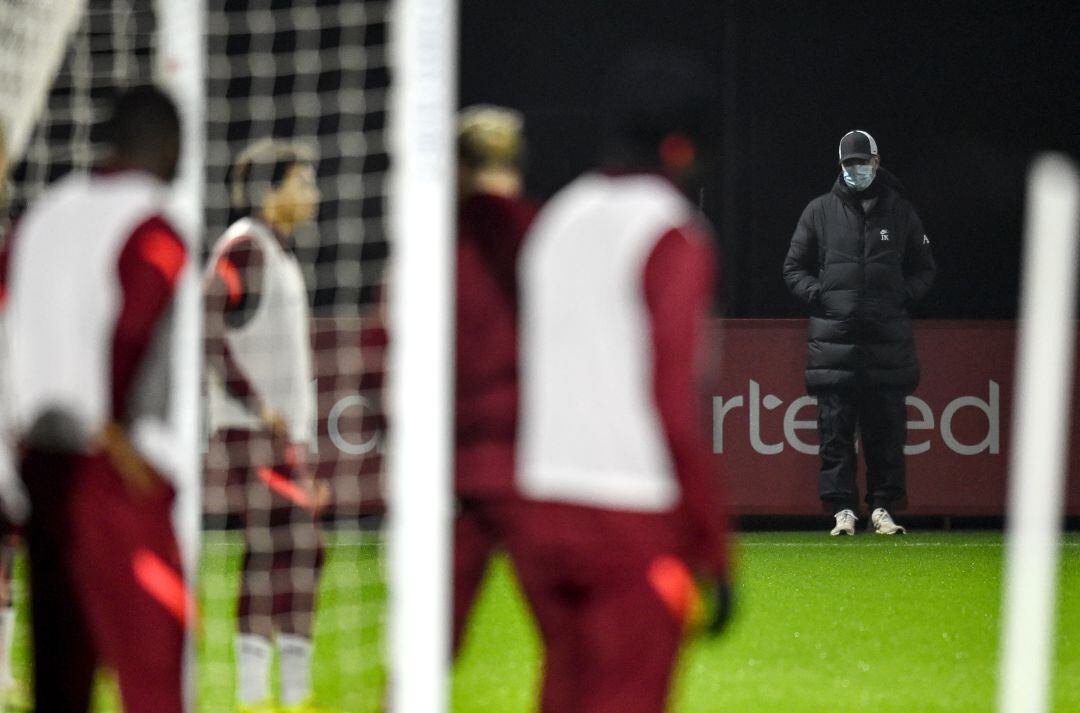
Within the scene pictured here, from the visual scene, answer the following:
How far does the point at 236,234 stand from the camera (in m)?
5.90

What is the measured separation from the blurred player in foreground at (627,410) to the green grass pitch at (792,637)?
251 cm

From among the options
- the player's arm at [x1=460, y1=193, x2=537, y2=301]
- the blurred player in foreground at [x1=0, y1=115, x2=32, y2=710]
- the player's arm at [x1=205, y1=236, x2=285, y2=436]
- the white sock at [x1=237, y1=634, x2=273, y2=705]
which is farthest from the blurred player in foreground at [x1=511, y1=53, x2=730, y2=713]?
the white sock at [x1=237, y1=634, x2=273, y2=705]

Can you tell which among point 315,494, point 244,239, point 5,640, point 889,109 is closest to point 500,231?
point 244,239

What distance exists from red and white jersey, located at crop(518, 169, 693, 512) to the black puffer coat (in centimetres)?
761

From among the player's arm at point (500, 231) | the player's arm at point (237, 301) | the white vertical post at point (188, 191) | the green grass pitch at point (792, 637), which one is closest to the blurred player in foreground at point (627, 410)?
the player's arm at point (500, 231)

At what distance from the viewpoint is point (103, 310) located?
13.1 feet

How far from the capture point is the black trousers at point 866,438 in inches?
441

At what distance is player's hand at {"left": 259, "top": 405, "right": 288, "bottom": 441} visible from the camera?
593 centimetres

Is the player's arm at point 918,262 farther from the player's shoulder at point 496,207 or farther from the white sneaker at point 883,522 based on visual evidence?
the player's shoulder at point 496,207

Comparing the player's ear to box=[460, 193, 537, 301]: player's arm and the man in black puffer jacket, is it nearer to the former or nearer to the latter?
box=[460, 193, 537, 301]: player's arm

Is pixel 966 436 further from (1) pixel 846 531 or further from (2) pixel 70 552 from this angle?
(2) pixel 70 552

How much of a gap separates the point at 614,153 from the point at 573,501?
67cm

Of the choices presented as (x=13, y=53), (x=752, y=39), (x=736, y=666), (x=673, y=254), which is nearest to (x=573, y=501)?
(x=673, y=254)

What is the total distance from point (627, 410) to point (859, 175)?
7696 millimetres
